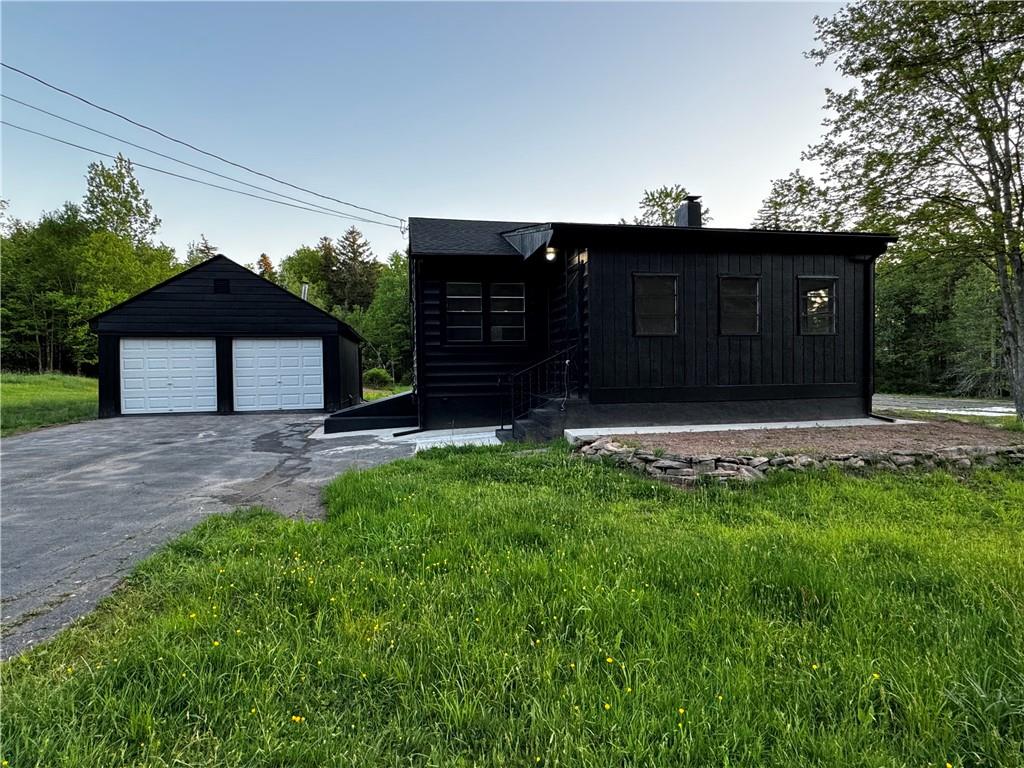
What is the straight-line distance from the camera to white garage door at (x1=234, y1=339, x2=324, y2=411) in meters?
13.1

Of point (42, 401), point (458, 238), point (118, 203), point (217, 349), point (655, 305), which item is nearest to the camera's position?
point (655, 305)

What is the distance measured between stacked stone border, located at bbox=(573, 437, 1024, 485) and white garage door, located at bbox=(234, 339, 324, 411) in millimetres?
10771

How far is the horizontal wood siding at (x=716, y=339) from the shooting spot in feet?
22.7

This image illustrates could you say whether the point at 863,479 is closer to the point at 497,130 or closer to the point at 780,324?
the point at 780,324

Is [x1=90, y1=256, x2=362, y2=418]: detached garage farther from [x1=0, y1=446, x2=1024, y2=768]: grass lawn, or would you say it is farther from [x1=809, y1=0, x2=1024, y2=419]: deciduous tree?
[x1=809, y1=0, x2=1024, y2=419]: deciduous tree

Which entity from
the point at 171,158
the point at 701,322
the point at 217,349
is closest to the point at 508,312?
the point at 701,322

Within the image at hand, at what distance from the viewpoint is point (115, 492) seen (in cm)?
466

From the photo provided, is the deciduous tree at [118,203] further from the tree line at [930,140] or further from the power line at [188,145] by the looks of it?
the tree line at [930,140]

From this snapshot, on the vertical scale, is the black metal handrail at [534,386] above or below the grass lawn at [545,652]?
above

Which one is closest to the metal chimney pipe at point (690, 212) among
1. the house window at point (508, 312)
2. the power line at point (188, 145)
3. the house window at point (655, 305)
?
the house window at point (655, 305)

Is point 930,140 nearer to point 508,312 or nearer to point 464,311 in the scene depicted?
point 508,312

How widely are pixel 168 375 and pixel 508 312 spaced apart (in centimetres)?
1039

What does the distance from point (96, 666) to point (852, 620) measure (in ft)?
10.2

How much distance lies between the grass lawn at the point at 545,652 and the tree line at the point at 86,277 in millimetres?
23333
